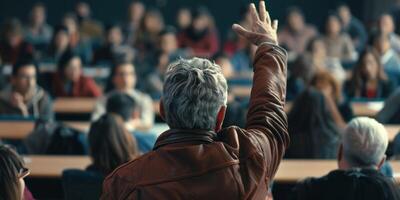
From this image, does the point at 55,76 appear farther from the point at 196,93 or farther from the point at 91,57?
the point at 196,93

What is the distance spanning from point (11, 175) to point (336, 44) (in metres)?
9.42

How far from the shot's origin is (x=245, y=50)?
37.1 ft

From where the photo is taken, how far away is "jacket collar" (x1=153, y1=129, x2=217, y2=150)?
2.32 metres

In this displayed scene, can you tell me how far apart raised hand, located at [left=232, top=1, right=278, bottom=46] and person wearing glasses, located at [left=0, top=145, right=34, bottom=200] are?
1035 millimetres

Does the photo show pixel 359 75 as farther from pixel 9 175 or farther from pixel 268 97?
pixel 268 97

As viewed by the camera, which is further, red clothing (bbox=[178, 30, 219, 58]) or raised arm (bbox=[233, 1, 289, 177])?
red clothing (bbox=[178, 30, 219, 58])

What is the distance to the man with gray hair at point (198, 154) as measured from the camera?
2.27m

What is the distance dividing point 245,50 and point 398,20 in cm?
317

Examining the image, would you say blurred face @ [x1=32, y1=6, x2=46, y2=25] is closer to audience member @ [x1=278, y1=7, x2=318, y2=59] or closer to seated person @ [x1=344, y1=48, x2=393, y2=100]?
audience member @ [x1=278, y1=7, x2=318, y2=59]

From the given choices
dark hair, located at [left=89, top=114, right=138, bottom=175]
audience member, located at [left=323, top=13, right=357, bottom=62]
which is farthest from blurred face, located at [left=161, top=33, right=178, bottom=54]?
dark hair, located at [left=89, top=114, right=138, bottom=175]

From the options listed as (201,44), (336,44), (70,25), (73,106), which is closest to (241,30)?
(73,106)

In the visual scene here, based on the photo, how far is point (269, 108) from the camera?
2.45 metres

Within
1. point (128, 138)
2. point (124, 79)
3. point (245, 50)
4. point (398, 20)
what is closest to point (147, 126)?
point (124, 79)

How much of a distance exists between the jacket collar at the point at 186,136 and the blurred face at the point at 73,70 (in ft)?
20.1
